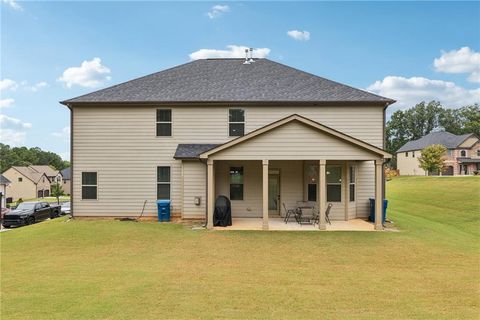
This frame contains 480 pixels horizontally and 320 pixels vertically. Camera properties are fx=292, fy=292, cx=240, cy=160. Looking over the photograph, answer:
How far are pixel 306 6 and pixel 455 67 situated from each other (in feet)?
168

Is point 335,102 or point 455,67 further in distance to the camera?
point 455,67

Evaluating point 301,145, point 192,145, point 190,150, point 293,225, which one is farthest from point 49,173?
point 301,145

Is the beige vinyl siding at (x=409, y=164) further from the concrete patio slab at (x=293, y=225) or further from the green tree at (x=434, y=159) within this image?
the concrete patio slab at (x=293, y=225)

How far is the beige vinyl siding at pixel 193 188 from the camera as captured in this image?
45.0 ft

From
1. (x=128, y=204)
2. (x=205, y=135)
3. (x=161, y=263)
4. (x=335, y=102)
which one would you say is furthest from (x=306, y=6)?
(x=161, y=263)

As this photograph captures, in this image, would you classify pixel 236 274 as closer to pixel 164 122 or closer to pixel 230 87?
pixel 164 122

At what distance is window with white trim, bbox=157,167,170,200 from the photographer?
1443 cm

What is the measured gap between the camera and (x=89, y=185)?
1445 centimetres

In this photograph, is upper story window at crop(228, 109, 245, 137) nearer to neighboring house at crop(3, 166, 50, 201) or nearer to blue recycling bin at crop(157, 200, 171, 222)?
blue recycling bin at crop(157, 200, 171, 222)

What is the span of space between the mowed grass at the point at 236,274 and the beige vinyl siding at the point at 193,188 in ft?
5.84

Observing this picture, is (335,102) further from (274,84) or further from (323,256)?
(323,256)

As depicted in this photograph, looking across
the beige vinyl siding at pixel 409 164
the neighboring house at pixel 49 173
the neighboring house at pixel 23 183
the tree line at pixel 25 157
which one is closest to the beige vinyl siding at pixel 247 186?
the beige vinyl siding at pixel 409 164

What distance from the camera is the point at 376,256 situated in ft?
27.7

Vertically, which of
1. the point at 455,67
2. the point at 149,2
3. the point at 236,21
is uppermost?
the point at 455,67
